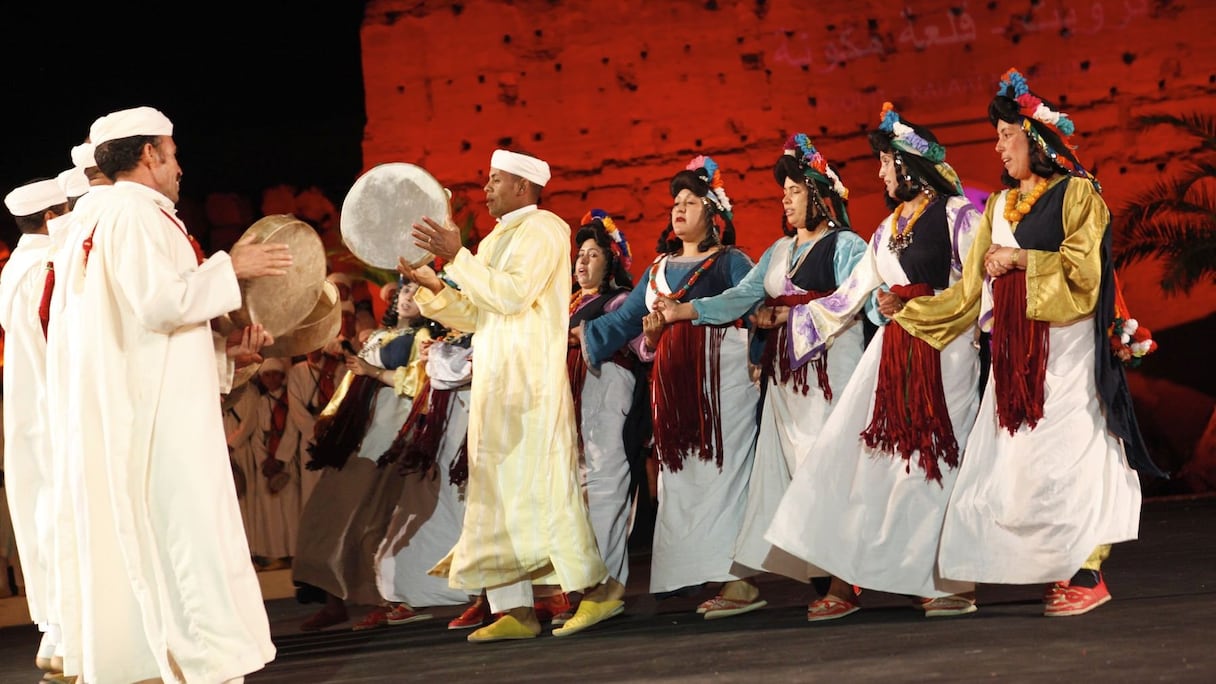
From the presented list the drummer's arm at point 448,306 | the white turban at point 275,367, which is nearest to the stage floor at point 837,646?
the drummer's arm at point 448,306

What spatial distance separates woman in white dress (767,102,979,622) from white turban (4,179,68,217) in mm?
3119

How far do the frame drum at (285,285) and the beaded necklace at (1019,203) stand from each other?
233 cm

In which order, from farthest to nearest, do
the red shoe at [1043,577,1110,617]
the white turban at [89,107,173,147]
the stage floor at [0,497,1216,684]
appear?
1. the red shoe at [1043,577,1110,617]
2. the white turban at [89,107,173,147]
3. the stage floor at [0,497,1216,684]

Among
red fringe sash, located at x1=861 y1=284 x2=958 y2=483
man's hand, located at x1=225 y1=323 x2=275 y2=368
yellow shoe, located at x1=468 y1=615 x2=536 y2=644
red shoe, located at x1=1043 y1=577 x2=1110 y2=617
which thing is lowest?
yellow shoe, located at x1=468 y1=615 x2=536 y2=644

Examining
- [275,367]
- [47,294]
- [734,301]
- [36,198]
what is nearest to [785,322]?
[734,301]

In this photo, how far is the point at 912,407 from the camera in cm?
510

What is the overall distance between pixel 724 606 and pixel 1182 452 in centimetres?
713

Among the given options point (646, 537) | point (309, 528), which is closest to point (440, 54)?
point (646, 537)

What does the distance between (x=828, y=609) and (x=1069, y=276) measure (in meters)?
1.43

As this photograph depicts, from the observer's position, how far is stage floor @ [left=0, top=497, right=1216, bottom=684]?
12.5ft

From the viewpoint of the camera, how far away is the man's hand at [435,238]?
509 centimetres

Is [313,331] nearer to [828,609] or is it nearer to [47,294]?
[47,294]

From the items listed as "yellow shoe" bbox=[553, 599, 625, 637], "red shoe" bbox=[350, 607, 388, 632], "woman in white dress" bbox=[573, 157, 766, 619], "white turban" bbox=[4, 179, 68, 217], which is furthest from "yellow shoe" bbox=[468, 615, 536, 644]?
"white turban" bbox=[4, 179, 68, 217]

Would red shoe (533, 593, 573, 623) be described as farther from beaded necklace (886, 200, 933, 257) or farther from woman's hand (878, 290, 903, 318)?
beaded necklace (886, 200, 933, 257)
